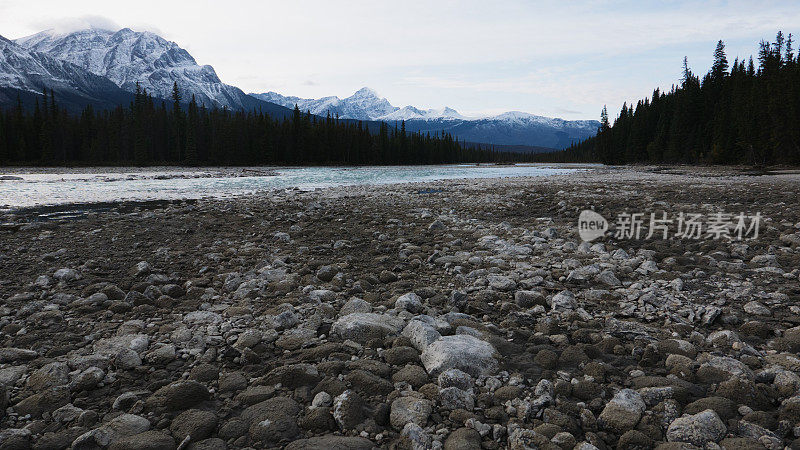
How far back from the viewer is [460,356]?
357cm

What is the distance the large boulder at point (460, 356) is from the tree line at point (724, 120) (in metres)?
57.9

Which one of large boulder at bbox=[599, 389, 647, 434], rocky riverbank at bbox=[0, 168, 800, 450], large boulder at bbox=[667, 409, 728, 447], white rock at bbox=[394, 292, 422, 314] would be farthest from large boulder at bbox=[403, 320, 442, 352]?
large boulder at bbox=[667, 409, 728, 447]

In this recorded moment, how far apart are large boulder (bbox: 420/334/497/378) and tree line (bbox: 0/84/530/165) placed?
95.0 m

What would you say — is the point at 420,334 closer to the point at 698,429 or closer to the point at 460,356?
the point at 460,356

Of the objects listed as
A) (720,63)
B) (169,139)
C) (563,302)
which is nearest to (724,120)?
(720,63)

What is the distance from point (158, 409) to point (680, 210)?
13.3 m

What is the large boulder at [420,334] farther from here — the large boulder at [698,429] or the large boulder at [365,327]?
the large boulder at [698,429]

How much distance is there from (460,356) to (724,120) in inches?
2882

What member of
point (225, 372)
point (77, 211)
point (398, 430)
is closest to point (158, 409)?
point (225, 372)

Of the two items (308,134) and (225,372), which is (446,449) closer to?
(225,372)

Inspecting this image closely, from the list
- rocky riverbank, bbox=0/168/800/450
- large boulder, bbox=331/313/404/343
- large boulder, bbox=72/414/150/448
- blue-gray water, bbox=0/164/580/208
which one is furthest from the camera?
blue-gray water, bbox=0/164/580/208

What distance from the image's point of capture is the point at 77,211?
15.0 m

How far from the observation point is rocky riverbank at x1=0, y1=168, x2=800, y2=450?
280 cm

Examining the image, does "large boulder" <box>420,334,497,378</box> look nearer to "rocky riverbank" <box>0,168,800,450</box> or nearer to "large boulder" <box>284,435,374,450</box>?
"rocky riverbank" <box>0,168,800,450</box>
